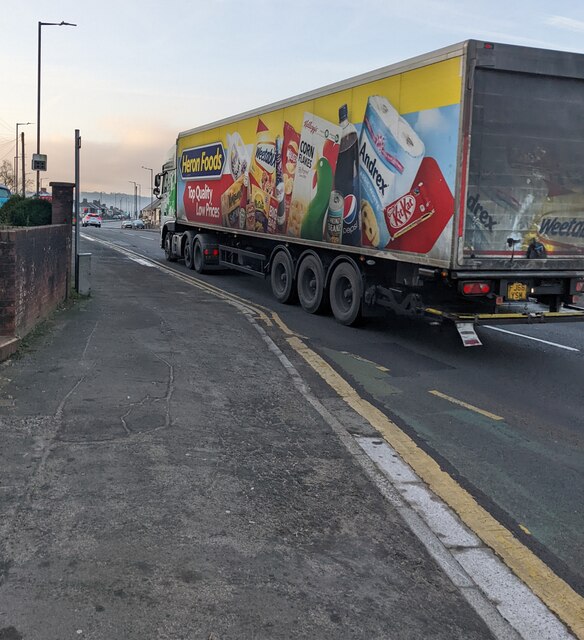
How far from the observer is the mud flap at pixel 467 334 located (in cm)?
845

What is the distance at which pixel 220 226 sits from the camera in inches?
657

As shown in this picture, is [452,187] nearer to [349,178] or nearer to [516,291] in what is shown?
[516,291]

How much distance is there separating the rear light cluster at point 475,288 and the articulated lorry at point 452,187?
1 cm

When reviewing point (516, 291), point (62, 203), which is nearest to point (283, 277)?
point (62, 203)

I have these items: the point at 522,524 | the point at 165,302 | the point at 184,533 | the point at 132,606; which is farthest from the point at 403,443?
the point at 165,302

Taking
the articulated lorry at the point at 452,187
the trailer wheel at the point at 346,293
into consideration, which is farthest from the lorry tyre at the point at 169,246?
the trailer wheel at the point at 346,293

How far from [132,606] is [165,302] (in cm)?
1000

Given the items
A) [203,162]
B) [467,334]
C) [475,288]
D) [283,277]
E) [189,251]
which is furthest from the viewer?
[189,251]

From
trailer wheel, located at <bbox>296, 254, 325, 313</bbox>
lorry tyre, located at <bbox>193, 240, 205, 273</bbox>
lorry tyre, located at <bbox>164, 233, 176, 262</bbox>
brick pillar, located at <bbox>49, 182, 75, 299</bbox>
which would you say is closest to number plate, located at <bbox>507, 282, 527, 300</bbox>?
trailer wheel, located at <bbox>296, 254, 325, 313</bbox>

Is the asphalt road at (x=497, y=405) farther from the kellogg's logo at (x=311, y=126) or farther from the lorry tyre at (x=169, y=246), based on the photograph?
the lorry tyre at (x=169, y=246)

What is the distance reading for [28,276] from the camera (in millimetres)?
8531

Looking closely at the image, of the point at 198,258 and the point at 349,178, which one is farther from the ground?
the point at 349,178

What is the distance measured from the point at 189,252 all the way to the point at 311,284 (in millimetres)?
8812

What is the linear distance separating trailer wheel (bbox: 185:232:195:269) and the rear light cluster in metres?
12.9
